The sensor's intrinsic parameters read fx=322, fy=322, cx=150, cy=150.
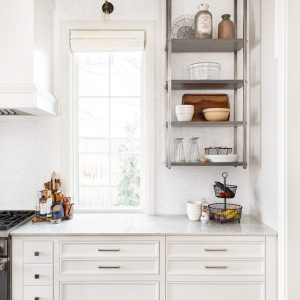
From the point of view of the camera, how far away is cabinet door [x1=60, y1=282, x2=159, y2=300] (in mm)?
2109

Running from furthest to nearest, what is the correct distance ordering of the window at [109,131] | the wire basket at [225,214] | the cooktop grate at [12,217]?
the window at [109,131] → the wire basket at [225,214] → the cooktop grate at [12,217]

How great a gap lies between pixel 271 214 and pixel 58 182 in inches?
63.7

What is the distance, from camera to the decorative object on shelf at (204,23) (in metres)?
2.43

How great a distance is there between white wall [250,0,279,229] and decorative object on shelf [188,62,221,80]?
318 millimetres

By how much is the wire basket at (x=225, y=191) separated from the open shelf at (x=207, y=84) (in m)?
0.78

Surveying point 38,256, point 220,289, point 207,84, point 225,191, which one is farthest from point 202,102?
point 38,256

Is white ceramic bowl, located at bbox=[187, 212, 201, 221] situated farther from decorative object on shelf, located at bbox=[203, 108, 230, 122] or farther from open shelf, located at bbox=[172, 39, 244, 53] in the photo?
open shelf, located at bbox=[172, 39, 244, 53]

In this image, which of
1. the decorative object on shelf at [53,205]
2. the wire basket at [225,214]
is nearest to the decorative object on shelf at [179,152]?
the wire basket at [225,214]

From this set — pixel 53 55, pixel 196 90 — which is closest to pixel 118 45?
pixel 53 55

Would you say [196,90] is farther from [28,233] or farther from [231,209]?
[28,233]

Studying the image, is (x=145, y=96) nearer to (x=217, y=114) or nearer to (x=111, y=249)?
(x=217, y=114)

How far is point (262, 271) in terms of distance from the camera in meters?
2.10

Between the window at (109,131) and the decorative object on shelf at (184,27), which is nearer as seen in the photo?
the decorative object on shelf at (184,27)

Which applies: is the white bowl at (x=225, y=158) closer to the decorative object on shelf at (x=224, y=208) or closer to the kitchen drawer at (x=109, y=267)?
the decorative object on shelf at (x=224, y=208)
